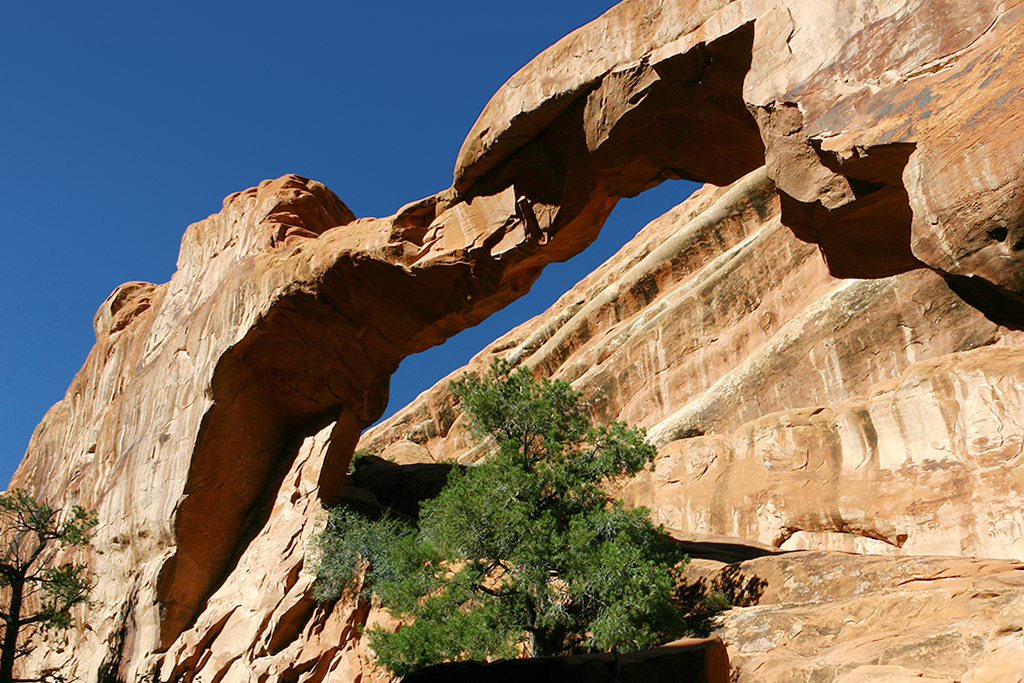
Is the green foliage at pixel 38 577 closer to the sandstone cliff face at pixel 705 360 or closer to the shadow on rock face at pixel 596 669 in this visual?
the sandstone cliff face at pixel 705 360

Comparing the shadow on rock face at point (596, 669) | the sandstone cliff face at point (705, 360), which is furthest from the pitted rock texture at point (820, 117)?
the shadow on rock face at point (596, 669)

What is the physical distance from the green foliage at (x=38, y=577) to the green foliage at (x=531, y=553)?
17.5 ft

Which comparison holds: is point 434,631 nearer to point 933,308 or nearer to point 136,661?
point 136,661

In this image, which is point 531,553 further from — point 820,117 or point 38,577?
point 38,577

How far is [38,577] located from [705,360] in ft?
56.3

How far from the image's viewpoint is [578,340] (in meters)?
31.0

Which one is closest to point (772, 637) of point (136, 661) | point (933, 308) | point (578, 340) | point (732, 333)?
point (933, 308)

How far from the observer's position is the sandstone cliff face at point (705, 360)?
21.3 feet

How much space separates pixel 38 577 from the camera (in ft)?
52.4

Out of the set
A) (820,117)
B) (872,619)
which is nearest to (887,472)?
(872,619)

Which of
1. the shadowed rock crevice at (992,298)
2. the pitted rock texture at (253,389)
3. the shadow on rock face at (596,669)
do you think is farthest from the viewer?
the pitted rock texture at (253,389)

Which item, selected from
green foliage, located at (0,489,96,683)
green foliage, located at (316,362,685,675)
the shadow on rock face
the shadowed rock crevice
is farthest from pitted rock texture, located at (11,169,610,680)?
the shadowed rock crevice

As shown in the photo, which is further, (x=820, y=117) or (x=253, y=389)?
(x=253, y=389)

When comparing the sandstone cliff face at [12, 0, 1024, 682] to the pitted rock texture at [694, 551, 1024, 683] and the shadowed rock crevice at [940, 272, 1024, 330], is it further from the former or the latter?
the pitted rock texture at [694, 551, 1024, 683]
